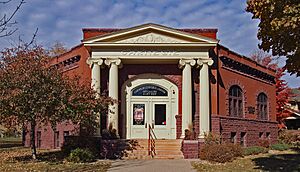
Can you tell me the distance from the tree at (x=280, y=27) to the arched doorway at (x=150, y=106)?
11.8m

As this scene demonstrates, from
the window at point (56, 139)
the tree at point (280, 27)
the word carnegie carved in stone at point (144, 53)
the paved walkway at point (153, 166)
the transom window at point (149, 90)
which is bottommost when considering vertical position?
the paved walkway at point (153, 166)

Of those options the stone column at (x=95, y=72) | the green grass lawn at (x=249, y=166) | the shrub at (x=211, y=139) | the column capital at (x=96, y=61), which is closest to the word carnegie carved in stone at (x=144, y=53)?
the column capital at (x=96, y=61)

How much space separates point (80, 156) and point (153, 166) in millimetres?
3582

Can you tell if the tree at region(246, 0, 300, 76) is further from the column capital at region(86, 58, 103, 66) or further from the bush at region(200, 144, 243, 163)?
the column capital at region(86, 58, 103, 66)

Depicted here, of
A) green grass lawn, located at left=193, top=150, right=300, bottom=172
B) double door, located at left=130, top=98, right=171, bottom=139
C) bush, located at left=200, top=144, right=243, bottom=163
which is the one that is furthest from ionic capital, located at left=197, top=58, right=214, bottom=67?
green grass lawn, located at left=193, top=150, right=300, bottom=172

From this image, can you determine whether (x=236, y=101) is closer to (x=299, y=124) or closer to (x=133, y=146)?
(x=133, y=146)

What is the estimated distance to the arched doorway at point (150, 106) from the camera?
24359 mm

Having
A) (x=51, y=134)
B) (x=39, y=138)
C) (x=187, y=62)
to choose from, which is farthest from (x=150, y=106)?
(x=39, y=138)

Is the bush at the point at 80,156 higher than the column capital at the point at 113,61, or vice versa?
the column capital at the point at 113,61

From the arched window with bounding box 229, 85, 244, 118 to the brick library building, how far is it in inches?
2.5

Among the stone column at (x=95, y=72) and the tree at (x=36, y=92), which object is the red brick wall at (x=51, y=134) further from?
the tree at (x=36, y=92)

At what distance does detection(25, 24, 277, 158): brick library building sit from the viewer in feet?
76.1

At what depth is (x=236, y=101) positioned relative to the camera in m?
27.5

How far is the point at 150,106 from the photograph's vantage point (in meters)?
24.5
